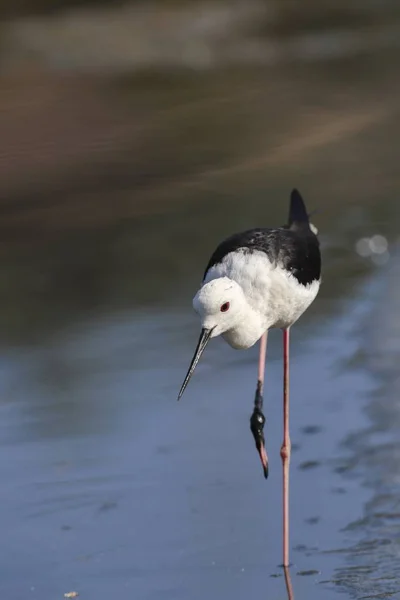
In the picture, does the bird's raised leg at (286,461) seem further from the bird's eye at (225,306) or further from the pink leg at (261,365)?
the bird's eye at (225,306)

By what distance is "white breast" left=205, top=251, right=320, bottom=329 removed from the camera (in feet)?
15.3

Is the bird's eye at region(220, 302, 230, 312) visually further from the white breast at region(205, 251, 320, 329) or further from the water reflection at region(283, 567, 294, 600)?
the water reflection at region(283, 567, 294, 600)

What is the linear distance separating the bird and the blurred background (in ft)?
0.75

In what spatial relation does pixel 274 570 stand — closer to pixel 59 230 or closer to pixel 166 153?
pixel 59 230

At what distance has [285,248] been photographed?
16.2 ft

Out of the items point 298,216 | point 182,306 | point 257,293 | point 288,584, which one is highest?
point 182,306

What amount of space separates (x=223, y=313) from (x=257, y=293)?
276mm

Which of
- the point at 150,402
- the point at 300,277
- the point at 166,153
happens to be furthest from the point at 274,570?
the point at 166,153

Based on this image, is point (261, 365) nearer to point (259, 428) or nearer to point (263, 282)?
point (259, 428)

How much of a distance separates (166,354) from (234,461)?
4.27 feet

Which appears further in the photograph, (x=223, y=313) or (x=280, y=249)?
(x=280, y=249)

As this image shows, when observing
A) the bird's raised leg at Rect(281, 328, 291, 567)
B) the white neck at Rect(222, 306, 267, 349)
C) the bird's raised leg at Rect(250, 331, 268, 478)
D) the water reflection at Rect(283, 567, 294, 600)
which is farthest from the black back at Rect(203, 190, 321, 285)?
the water reflection at Rect(283, 567, 294, 600)

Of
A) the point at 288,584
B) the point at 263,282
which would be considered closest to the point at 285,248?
the point at 263,282

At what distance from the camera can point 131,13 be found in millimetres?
14133
